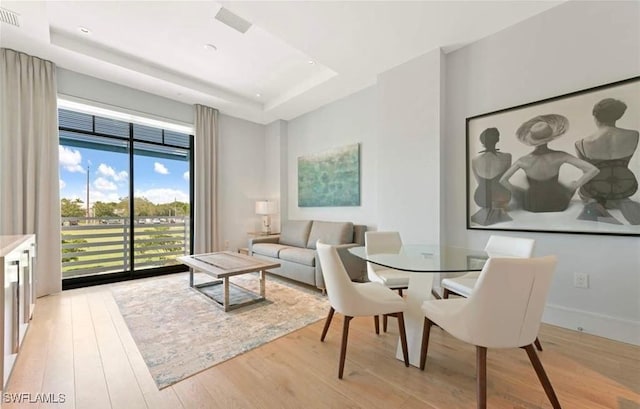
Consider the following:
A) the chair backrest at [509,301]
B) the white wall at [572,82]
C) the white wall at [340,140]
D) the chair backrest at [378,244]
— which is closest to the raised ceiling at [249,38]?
the white wall at [572,82]

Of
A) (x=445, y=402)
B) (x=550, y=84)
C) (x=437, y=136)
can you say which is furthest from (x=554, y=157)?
(x=445, y=402)

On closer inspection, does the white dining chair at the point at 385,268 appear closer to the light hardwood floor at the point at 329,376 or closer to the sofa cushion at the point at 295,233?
the light hardwood floor at the point at 329,376

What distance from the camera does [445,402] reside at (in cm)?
144

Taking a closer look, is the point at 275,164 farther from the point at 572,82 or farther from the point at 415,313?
the point at 572,82

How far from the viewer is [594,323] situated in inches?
84.5

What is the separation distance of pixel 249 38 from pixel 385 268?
2.87m

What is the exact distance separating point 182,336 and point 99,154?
10.6 ft

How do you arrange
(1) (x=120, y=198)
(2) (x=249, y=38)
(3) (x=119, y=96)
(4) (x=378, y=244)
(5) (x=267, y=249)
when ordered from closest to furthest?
1. (4) (x=378, y=244)
2. (2) (x=249, y=38)
3. (3) (x=119, y=96)
4. (1) (x=120, y=198)
5. (5) (x=267, y=249)

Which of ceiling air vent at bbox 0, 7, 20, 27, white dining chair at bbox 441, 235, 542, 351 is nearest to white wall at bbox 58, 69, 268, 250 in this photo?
ceiling air vent at bbox 0, 7, 20, 27

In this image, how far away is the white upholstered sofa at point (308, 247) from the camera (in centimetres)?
344

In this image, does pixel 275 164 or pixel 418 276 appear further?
pixel 275 164

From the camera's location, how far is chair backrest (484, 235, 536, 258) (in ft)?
6.63

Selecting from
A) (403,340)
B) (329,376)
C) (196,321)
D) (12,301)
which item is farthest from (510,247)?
(12,301)

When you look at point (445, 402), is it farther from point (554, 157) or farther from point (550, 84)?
point (550, 84)
